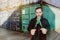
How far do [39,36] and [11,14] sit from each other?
271mm

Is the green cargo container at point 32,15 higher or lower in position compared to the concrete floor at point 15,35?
higher

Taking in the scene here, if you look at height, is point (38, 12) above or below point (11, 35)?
above

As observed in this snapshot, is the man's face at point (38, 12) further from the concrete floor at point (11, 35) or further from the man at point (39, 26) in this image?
the concrete floor at point (11, 35)

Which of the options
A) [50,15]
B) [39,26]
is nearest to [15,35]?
[39,26]

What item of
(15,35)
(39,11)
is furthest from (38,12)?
(15,35)

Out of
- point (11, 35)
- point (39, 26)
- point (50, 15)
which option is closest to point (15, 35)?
point (11, 35)

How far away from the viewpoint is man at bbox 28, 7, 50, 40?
125 centimetres

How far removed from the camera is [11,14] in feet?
4.28

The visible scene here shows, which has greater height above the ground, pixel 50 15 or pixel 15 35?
pixel 50 15

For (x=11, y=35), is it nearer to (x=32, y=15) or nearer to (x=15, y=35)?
(x=15, y=35)

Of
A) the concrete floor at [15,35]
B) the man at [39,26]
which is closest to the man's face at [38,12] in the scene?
the man at [39,26]

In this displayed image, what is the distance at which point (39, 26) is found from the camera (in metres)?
1.26

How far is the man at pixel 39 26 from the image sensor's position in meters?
1.25

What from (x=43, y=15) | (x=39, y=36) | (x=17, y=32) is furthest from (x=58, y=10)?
(x=17, y=32)
